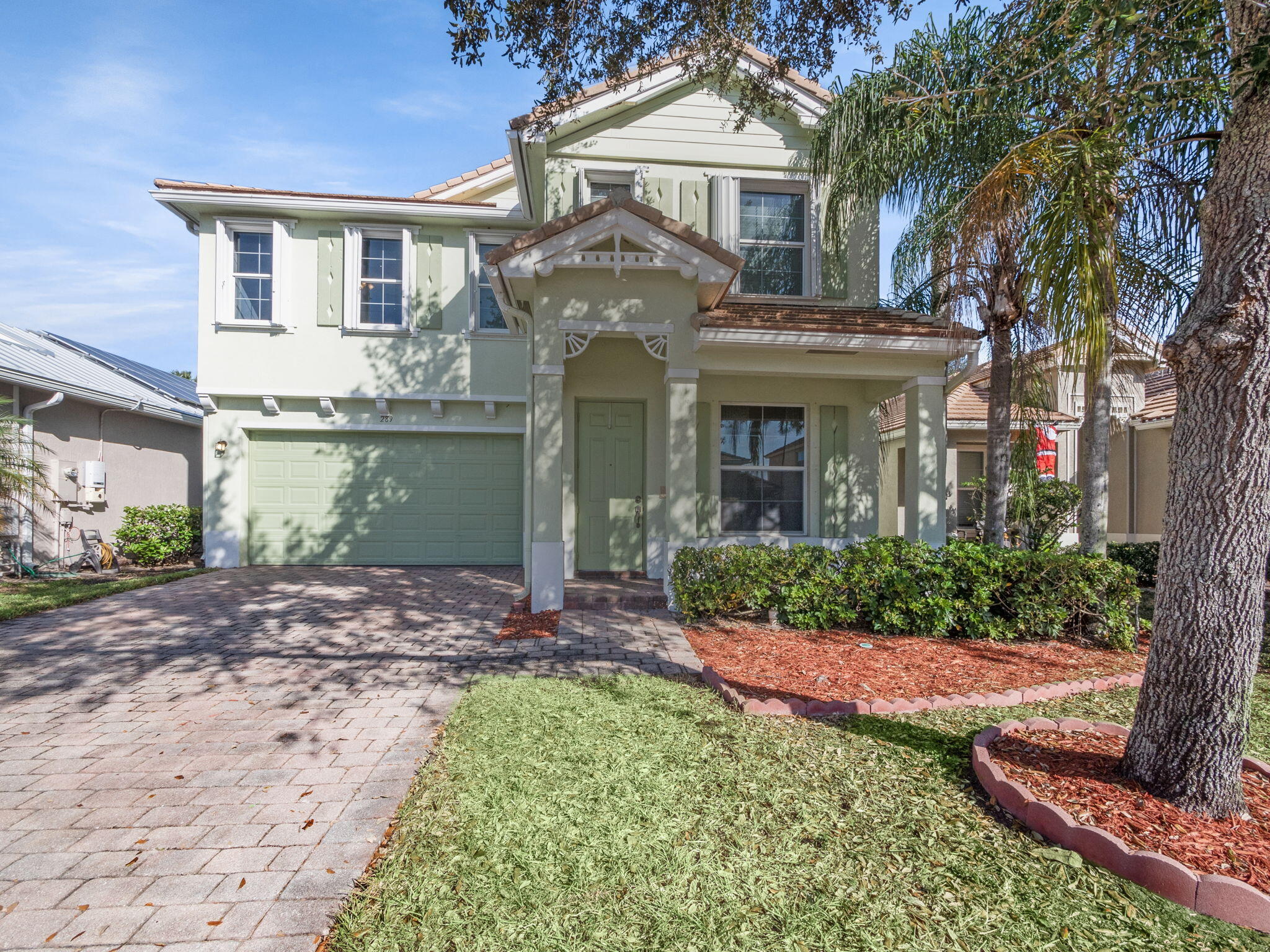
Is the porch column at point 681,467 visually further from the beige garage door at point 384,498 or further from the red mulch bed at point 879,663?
the beige garage door at point 384,498

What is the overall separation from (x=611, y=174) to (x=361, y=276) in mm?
5104

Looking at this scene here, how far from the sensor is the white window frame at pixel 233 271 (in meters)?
11.3

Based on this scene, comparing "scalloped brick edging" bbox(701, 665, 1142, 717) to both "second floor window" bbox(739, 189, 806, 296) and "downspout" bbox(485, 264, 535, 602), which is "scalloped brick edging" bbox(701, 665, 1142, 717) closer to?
"downspout" bbox(485, 264, 535, 602)

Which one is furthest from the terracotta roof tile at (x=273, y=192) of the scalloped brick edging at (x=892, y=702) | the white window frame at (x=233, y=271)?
the scalloped brick edging at (x=892, y=702)

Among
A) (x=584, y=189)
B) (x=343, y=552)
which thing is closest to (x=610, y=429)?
(x=584, y=189)

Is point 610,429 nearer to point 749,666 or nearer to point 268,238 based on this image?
point 749,666

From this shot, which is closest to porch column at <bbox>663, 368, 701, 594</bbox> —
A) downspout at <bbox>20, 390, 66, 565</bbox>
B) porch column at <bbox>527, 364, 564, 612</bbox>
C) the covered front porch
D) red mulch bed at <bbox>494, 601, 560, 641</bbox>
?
the covered front porch

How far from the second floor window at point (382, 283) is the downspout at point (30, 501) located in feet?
16.8

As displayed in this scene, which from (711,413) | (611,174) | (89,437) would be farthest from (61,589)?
(611,174)

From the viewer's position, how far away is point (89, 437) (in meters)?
12.0

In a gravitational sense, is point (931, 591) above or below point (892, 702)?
above

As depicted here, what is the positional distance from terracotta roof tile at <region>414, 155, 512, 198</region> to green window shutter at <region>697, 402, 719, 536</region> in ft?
21.2

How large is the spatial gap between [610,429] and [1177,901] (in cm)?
777

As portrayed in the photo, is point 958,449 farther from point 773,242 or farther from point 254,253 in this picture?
point 254,253
